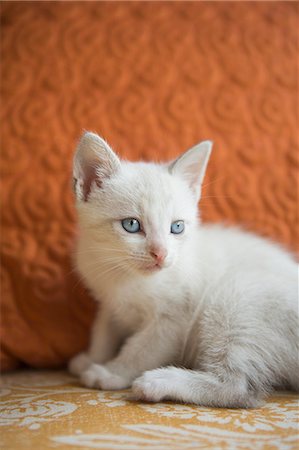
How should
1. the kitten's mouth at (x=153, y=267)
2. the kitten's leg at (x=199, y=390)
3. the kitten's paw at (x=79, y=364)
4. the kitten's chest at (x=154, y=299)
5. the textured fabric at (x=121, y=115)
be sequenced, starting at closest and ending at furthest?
the kitten's leg at (x=199, y=390)
the kitten's mouth at (x=153, y=267)
the kitten's chest at (x=154, y=299)
the kitten's paw at (x=79, y=364)
the textured fabric at (x=121, y=115)

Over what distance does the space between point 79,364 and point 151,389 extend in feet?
1.29

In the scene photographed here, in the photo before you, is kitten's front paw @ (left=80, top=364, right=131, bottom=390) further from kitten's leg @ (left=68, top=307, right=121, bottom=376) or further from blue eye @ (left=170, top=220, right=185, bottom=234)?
blue eye @ (left=170, top=220, right=185, bottom=234)

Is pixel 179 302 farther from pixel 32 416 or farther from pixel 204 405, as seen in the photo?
pixel 32 416

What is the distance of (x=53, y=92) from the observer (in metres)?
1.61

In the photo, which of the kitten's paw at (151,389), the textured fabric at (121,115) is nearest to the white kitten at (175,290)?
the kitten's paw at (151,389)

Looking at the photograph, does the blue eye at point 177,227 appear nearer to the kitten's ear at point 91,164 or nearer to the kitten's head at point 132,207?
the kitten's head at point 132,207

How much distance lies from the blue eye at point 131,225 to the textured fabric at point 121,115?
15.0 inches

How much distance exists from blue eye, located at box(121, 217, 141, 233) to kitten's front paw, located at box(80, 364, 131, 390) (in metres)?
0.37

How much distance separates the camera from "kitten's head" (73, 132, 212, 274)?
3.86 ft

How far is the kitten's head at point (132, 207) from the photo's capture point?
3.86ft

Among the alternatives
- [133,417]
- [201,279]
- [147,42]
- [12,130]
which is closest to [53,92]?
[12,130]

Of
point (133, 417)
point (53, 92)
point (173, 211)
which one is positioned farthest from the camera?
point (53, 92)

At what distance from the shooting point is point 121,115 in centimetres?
159

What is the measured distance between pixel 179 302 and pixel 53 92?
2.73 ft
